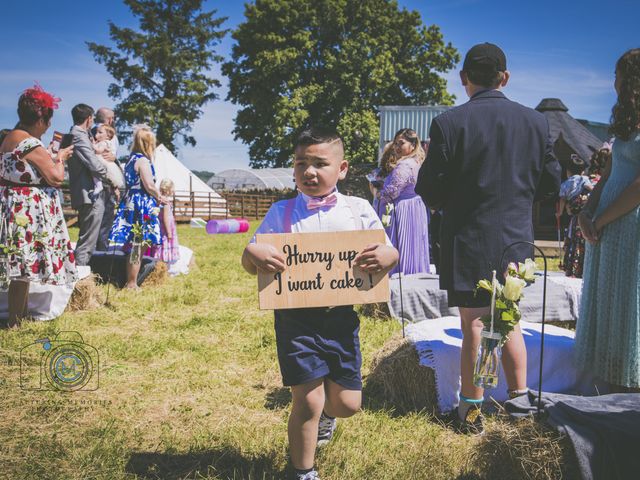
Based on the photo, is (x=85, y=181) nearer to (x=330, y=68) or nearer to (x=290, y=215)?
(x=290, y=215)

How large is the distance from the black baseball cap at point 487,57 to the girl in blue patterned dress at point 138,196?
15.0ft

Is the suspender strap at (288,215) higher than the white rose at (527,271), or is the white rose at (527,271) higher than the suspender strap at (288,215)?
the suspender strap at (288,215)

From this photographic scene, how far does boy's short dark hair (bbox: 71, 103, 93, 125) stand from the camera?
19.2 feet

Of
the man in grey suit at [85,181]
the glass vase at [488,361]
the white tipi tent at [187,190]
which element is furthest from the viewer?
the white tipi tent at [187,190]

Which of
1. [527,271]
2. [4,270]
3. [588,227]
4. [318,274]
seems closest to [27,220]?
[4,270]

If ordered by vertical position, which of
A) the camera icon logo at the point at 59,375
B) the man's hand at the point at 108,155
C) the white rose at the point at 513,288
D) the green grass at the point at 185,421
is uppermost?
the man's hand at the point at 108,155

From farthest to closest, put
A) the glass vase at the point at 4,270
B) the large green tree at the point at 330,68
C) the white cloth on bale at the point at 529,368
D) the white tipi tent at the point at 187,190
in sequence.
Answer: the large green tree at the point at 330,68
the white tipi tent at the point at 187,190
the glass vase at the point at 4,270
the white cloth on bale at the point at 529,368

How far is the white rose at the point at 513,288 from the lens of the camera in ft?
6.34

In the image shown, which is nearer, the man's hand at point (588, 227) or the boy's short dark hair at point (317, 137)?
the boy's short dark hair at point (317, 137)

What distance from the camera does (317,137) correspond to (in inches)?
87.9

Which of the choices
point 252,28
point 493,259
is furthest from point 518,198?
point 252,28

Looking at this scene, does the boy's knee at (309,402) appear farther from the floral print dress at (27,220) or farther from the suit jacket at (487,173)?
the floral print dress at (27,220)

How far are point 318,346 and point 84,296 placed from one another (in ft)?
13.2

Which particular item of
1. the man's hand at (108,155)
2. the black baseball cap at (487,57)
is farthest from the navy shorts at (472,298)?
the man's hand at (108,155)
